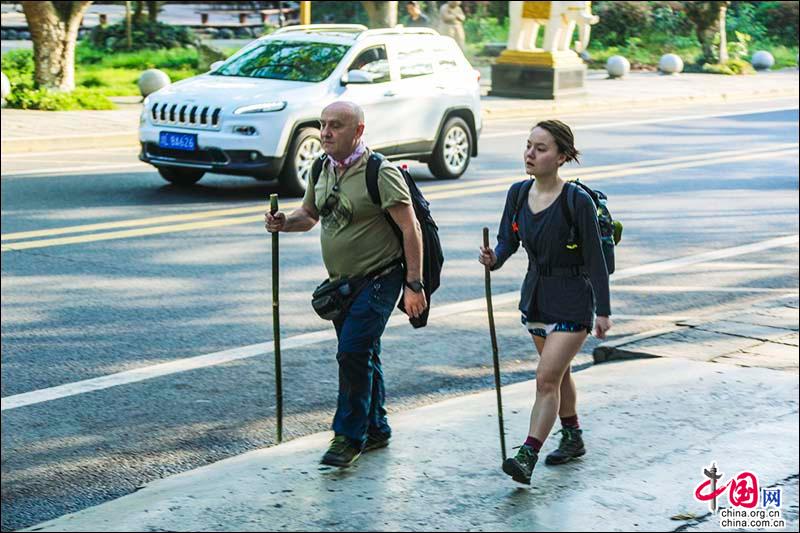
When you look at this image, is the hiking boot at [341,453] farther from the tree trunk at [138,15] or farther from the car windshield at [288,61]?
the tree trunk at [138,15]

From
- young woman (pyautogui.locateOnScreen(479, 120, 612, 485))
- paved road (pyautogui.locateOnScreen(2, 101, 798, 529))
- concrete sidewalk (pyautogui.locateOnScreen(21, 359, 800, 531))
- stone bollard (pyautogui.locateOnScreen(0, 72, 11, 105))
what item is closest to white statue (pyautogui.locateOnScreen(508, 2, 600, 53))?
paved road (pyautogui.locateOnScreen(2, 101, 798, 529))

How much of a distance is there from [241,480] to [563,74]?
23.5 meters

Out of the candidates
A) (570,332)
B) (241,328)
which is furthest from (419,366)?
(570,332)

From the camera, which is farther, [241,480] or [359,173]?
[241,480]

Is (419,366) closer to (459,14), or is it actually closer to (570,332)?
(570,332)

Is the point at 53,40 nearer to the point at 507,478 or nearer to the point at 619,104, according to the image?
the point at 619,104

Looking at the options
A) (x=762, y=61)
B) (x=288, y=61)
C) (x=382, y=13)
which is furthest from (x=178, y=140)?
(x=762, y=61)

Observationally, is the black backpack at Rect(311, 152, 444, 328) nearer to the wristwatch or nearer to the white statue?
the wristwatch

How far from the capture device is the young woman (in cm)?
401

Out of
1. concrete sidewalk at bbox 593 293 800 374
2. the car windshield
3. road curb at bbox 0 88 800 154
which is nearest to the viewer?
concrete sidewalk at bbox 593 293 800 374

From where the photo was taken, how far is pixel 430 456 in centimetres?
550

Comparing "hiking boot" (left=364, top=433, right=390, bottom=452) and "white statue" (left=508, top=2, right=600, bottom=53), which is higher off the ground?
"white statue" (left=508, top=2, right=600, bottom=53)

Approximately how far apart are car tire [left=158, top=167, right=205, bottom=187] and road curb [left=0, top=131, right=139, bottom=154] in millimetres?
3711
